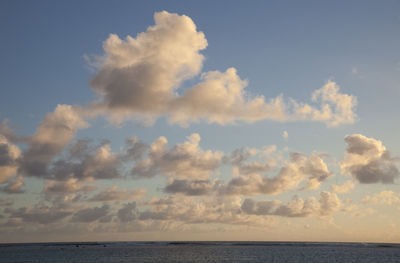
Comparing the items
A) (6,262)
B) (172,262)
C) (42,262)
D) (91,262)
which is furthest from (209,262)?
(6,262)

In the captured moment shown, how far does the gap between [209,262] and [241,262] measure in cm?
1735

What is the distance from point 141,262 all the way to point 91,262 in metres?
23.7

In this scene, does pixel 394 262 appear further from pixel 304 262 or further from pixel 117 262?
pixel 117 262

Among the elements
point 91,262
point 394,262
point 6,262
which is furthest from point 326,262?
point 6,262

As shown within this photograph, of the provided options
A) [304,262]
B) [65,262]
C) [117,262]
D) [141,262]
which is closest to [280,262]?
[304,262]

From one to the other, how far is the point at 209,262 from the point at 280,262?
31293mm

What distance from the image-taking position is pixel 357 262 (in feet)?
588

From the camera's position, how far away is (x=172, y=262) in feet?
526

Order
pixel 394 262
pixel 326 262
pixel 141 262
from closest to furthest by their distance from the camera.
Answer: pixel 141 262
pixel 326 262
pixel 394 262

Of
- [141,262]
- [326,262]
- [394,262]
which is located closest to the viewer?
[141,262]

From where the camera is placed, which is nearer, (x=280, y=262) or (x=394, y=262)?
(x=280, y=262)

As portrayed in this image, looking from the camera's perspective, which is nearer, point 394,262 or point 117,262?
point 117,262

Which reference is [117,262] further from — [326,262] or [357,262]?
[357,262]

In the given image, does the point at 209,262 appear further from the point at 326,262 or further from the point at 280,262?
the point at 326,262
